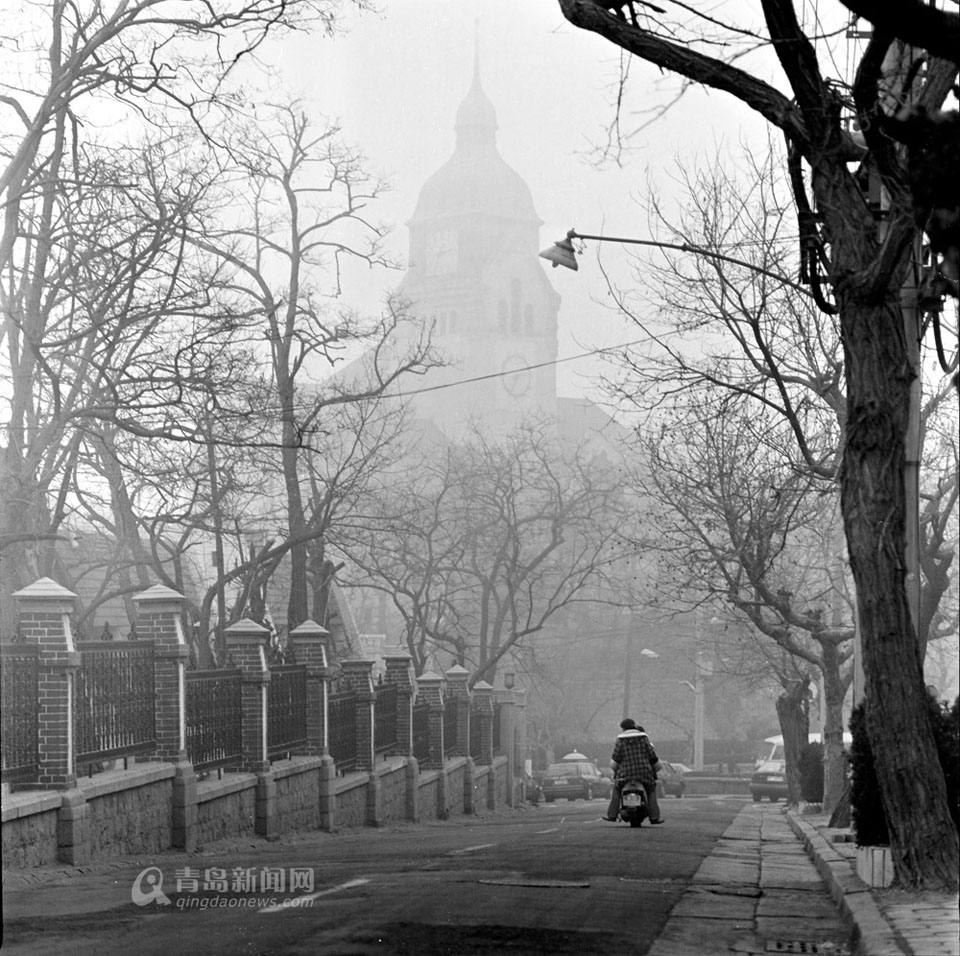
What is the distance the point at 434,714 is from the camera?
115 ft

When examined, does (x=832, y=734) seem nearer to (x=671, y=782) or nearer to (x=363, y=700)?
(x=363, y=700)

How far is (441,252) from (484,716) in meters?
107

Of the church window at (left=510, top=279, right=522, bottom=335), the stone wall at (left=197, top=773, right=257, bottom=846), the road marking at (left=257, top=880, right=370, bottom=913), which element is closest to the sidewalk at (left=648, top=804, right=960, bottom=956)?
the road marking at (left=257, top=880, right=370, bottom=913)

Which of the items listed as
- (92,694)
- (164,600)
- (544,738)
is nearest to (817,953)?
(92,694)

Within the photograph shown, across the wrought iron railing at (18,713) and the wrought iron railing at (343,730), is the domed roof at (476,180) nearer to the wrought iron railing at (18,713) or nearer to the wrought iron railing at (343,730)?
the wrought iron railing at (343,730)

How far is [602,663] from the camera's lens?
79.6 meters

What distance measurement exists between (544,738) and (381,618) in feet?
30.9

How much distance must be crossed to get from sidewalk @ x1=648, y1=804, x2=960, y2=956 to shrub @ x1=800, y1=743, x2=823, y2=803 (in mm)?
19021

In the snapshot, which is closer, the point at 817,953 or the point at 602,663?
the point at 817,953

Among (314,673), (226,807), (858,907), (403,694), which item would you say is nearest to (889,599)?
(858,907)

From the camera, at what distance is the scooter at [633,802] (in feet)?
70.3

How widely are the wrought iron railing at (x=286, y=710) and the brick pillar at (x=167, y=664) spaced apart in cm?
387

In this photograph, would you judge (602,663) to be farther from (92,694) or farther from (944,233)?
(944,233)

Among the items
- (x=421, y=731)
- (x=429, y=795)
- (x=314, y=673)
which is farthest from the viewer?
(x=421, y=731)
